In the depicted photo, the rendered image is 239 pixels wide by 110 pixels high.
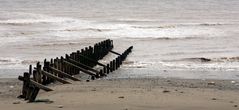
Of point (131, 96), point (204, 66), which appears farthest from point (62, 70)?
point (204, 66)

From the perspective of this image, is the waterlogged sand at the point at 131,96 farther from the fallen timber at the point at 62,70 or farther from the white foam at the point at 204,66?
the white foam at the point at 204,66

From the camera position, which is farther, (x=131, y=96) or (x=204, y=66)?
(x=204, y=66)

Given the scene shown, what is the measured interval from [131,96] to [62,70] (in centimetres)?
629

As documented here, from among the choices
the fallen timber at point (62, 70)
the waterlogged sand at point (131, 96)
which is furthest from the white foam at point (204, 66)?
the waterlogged sand at point (131, 96)

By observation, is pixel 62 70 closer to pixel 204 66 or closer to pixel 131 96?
pixel 131 96

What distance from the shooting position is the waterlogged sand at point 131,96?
37.4 feet

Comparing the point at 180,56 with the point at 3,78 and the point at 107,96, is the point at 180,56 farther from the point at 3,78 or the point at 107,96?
the point at 107,96

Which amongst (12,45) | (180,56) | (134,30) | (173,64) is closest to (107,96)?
(173,64)

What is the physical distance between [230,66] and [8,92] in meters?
11.3

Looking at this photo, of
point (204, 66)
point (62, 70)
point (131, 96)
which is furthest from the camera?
point (204, 66)

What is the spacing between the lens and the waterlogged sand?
11.4 meters

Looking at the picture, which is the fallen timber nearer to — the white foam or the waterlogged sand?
the waterlogged sand

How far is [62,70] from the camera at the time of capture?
60.5 ft

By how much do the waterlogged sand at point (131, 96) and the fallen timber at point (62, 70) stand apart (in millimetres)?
326
